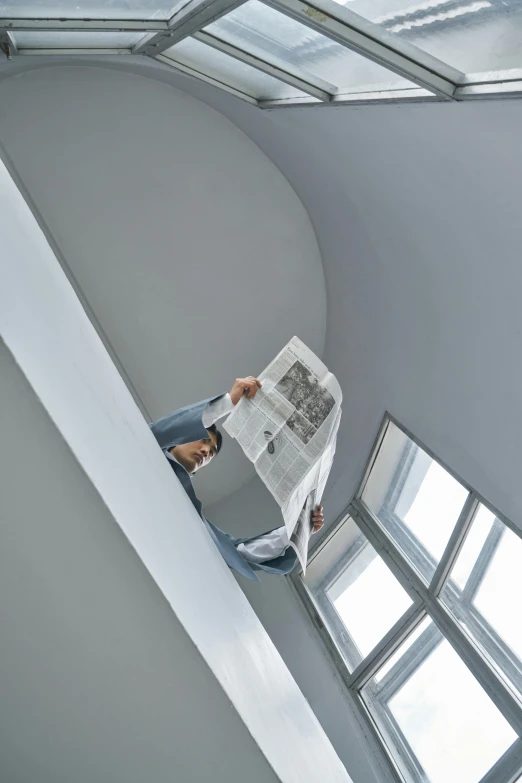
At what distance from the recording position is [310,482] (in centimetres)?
215

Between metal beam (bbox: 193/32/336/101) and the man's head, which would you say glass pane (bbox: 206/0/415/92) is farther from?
the man's head

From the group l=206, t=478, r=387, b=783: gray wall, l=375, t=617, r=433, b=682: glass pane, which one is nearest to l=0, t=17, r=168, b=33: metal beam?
l=375, t=617, r=433, b=682: glass pane

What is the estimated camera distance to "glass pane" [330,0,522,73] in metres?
1.73

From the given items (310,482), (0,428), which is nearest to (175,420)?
(310,482)

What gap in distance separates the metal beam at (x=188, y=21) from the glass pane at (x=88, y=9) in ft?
0.16

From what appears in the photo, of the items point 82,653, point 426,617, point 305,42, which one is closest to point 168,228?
point 305,42

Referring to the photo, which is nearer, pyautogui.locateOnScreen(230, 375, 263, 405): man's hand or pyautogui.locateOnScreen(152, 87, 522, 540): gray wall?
pyautogui.locateOnScreen(230, 375, 263, 405): man's hand

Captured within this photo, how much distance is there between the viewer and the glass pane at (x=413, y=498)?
336 centimetres

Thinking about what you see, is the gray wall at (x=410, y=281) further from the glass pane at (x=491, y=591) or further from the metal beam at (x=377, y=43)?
the glass pane at (x=491, y=591)

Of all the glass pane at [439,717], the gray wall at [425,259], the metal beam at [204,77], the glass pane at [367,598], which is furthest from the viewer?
the glass pane at [367,598]

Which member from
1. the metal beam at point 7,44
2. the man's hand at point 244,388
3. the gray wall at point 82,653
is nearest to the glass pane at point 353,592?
the man's hand at point 244,388

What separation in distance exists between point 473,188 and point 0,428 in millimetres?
2035

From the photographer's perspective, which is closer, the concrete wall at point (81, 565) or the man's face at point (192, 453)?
the concrete wall at point (81, 565)

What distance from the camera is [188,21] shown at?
2.49 meters
